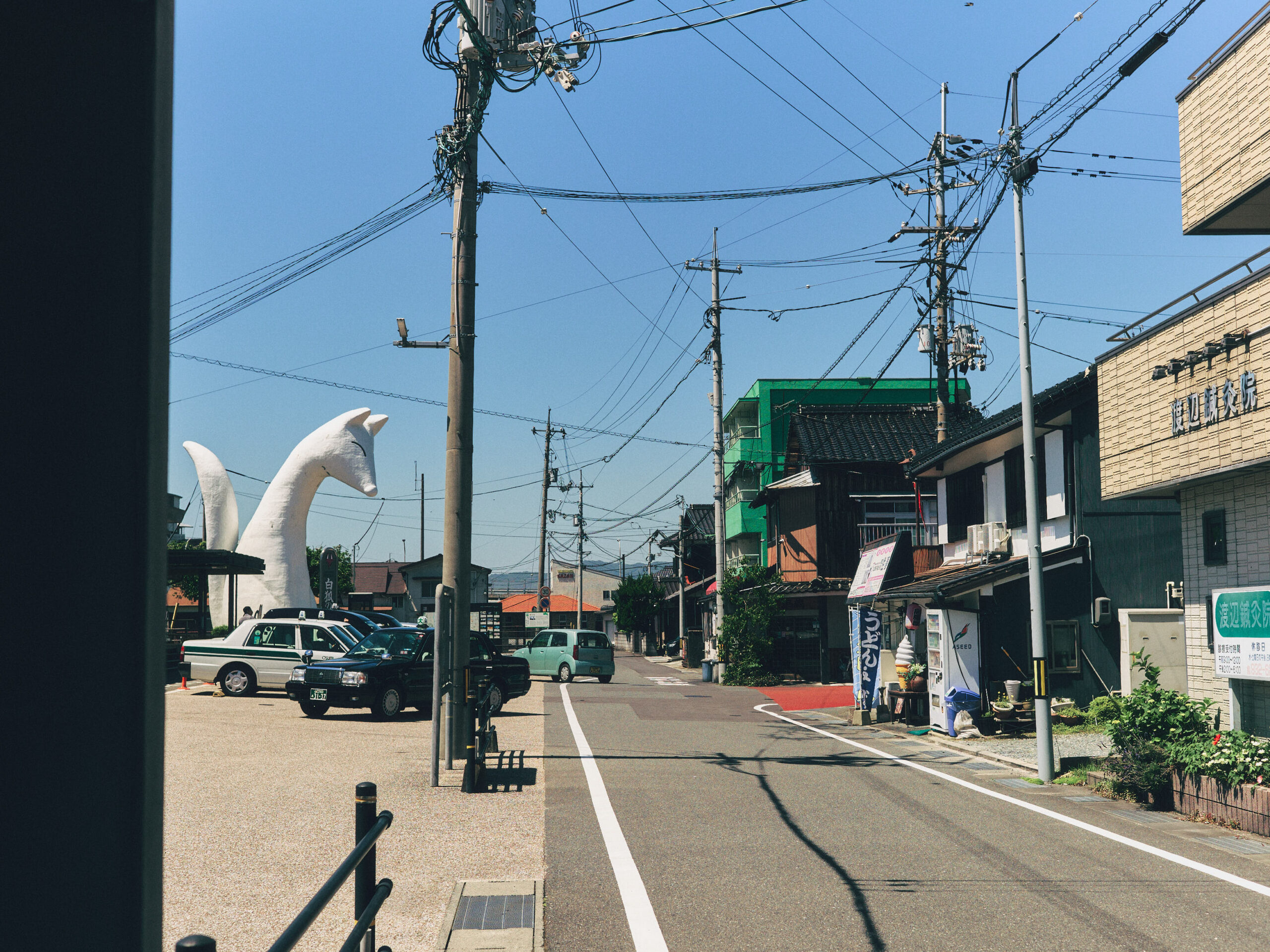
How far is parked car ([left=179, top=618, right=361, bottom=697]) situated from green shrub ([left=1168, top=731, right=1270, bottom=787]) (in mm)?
17040

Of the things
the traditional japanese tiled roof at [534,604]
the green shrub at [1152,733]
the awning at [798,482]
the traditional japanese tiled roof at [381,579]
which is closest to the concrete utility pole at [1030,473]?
the green shrub at [1152,733]

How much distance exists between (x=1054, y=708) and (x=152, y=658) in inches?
795

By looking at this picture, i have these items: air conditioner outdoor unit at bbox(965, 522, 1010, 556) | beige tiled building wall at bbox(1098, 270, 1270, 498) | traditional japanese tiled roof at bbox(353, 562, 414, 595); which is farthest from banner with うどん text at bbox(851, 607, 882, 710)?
traditional japanese tiled roof at bbox(353, 562, 414, 595)

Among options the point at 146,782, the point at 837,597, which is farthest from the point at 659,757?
the point at 837,597

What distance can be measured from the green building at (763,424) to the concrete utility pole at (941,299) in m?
24.3

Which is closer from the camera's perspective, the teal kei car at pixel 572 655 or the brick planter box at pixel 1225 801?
the brick planter box at pixel 1225 801

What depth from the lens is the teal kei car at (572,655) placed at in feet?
114

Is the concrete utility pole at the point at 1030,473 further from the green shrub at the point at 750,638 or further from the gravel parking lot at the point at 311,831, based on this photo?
the green shrub at the point at 750,638

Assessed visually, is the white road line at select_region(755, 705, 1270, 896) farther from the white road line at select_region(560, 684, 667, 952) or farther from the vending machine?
the white road line at select_region(560, 684, 667, 952)

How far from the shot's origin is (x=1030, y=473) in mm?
14195

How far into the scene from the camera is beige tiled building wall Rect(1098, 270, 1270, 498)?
11.8 m

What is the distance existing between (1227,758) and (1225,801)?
17.4 inches

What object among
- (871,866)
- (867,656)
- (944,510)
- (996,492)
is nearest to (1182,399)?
(871,866)

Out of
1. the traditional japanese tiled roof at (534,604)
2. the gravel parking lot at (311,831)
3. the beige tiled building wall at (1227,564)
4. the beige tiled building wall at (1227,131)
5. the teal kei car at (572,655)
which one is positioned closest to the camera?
the gravel parking lot at (311,831)
